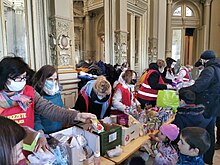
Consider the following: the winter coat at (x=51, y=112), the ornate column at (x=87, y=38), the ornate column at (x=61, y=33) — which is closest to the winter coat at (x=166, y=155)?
the winter coat at (x=51, y=112)

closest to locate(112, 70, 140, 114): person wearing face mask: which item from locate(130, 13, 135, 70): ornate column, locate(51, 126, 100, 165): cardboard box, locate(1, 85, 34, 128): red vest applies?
locate(51, 126, 100, 165): cardboard box

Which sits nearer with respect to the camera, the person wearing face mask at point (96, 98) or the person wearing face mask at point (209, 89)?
the person wearing face mask at point (96, 98)

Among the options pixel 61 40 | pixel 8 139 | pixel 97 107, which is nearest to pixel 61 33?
pixel 61 40

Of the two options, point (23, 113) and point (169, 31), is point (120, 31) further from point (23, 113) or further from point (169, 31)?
point (169, 31)

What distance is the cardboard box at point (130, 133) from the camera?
1.59 meters

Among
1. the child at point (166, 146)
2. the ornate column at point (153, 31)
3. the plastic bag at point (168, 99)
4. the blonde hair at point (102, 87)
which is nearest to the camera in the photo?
the child at point (166, 146)

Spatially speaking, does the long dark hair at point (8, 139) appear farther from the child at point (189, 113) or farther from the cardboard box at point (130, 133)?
the child at point (189, 113)

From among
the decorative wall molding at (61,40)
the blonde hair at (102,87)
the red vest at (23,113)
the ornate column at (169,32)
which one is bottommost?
the red vest at (23,113)

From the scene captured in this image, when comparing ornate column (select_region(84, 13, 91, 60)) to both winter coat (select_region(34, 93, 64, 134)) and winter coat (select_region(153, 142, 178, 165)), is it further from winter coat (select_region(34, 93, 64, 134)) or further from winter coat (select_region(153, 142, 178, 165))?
winter coat (select_region(153, 142, 178, 165))

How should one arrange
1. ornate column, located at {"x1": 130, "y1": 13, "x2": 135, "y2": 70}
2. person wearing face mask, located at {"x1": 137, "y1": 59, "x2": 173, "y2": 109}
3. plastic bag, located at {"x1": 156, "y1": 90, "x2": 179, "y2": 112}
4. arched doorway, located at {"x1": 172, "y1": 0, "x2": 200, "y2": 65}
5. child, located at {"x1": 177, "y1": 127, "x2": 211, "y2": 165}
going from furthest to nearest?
arched doorway, located at {"x1": 172, "y1": 0, "x2": 200, "y2": 65} < ornate column, located at {"x1": 130, "y1": 13, "x2": 135, "y2": 70} < person wearing face mask, located at {"x1": 137, "y1": 59, "x2": 173, "y2": 109} < plastic bag, located at {"x1": 156, "y1": 90, "x2": 179, "y2": 112} < child, located at {"x1": 177, "y1": 127, "x2": 211, "y2": 165}

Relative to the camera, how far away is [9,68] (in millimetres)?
1317

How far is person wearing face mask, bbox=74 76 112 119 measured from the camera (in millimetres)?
2092

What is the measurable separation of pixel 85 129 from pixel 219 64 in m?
1.88

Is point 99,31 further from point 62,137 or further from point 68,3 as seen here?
Answer: point 62,137
